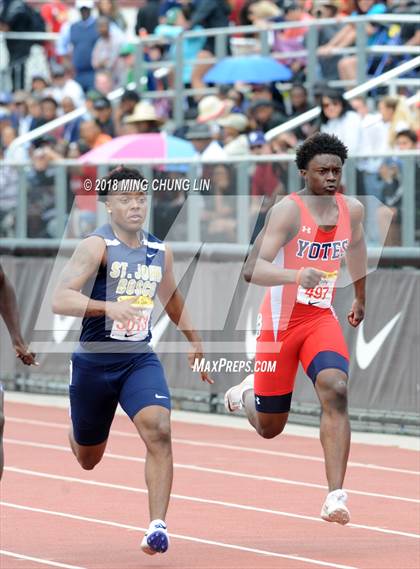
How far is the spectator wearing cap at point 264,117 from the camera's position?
18.5m

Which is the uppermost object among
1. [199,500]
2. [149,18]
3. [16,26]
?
[16,26]

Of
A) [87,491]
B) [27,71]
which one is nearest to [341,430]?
[87,491]

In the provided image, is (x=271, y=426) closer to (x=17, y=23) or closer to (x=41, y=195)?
(x=41, y=195)

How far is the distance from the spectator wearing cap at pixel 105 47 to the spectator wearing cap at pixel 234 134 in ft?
19.4

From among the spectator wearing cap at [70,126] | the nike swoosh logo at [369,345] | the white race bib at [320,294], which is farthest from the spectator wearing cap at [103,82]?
the white race bib at [320,294]

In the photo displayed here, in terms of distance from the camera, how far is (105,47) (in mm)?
23766

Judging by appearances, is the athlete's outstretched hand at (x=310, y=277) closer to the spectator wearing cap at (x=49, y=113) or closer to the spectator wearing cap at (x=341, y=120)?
the spectator wearing cap at (x=341, y=120)

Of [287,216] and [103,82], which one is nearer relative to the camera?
[287,216]

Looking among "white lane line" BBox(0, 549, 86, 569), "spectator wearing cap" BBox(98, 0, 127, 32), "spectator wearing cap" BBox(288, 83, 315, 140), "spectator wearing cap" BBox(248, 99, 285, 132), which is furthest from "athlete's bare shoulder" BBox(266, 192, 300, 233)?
"spectator wearing cap" BBox(98, 0, 127, 32)

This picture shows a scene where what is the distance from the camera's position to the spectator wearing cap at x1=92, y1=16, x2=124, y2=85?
2353 centimetres

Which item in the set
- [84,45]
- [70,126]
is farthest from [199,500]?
[84,45]

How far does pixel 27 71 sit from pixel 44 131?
525 centimetres

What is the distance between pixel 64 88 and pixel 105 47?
1.03 meters

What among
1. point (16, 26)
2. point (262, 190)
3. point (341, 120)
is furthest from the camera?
point (16, 26)
